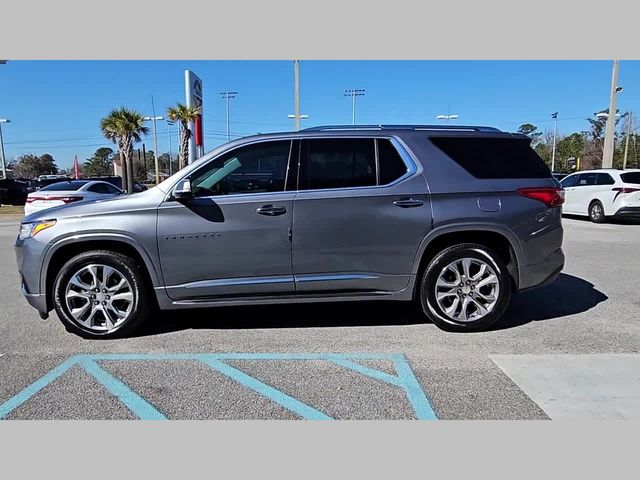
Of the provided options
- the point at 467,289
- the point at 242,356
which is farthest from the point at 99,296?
the point at 467,289

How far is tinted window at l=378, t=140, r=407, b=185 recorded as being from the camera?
4352 millimetres

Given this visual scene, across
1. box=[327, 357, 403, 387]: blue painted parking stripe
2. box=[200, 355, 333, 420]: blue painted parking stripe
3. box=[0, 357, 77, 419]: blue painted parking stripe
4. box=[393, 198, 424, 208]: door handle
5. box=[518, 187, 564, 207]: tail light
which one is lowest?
box=[0, 357, 77, 419]: blue painted parking stripe

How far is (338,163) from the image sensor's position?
435 cm

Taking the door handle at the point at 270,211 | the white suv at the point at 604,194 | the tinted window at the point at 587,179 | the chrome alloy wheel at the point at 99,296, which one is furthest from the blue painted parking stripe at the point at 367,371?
the tinted window at the point at 587,179

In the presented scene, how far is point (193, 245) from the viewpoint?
4137 mm

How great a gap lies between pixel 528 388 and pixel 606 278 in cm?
427

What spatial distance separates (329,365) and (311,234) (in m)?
1.20

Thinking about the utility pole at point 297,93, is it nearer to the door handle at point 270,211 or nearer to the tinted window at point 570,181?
the tinted window at point 570,181

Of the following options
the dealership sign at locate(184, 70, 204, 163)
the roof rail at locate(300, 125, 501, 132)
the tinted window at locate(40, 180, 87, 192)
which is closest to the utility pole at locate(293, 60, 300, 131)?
the dealership sign at locate(184, 70, 204, 163)

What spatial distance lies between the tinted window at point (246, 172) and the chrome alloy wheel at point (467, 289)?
186cm

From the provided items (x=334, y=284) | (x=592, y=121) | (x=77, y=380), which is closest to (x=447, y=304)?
(x=334, y=284)

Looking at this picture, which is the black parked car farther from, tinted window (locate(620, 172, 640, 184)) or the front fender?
tinted window (locate(620, 172, 640, 184))

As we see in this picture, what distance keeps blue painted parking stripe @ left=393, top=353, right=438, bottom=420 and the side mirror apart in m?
2.31

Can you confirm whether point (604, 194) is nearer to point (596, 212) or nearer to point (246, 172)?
point (596, 212)
